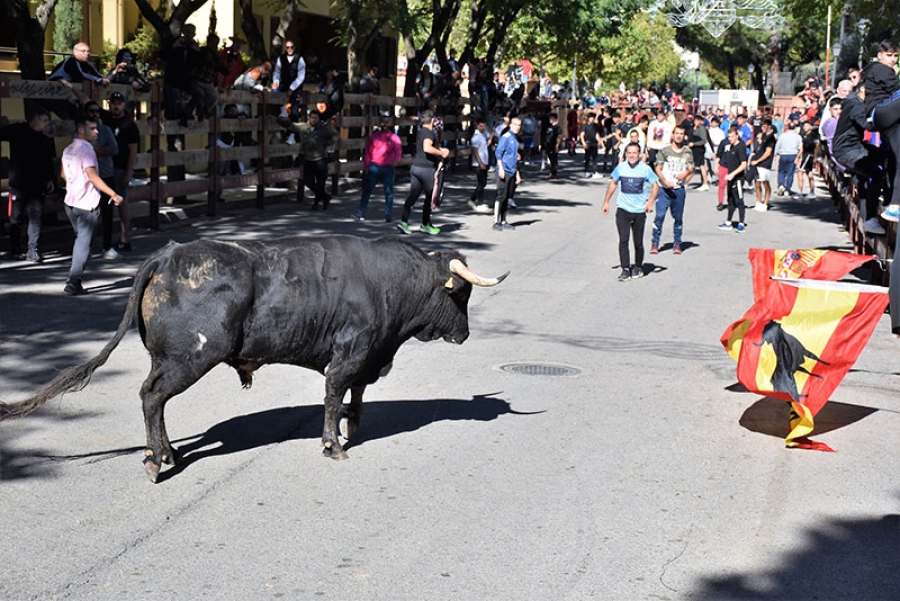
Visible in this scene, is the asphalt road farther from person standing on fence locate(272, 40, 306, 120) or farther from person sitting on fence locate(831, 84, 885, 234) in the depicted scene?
person standing on fence locate(272, 40, 306, 120)

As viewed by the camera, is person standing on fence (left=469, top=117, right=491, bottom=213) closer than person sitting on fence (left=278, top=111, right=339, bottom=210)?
No

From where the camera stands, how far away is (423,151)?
19.5 meters

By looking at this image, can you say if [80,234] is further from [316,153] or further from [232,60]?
[232,60]

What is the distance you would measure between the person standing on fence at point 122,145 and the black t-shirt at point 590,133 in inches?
719

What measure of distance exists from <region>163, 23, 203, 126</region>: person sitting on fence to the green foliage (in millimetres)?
12396

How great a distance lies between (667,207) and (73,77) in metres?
8.87

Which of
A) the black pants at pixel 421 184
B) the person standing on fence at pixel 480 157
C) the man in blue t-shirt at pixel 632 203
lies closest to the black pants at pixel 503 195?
the black pants at pixel 421 184

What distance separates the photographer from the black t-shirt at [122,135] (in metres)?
15.9

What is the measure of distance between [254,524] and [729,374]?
5.39 metres

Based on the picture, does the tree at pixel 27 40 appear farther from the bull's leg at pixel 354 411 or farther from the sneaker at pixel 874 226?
the bull's leg at pixel 354 411

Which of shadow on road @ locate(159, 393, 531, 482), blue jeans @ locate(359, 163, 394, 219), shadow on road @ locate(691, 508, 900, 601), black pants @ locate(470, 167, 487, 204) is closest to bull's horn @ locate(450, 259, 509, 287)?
shadow on road @ locate(159, 393, 531, 482)

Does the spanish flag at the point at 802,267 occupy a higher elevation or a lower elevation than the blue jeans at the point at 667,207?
higher

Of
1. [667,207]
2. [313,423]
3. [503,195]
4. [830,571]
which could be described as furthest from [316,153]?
[830,571]

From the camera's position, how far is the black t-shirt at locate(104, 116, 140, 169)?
624 inches
